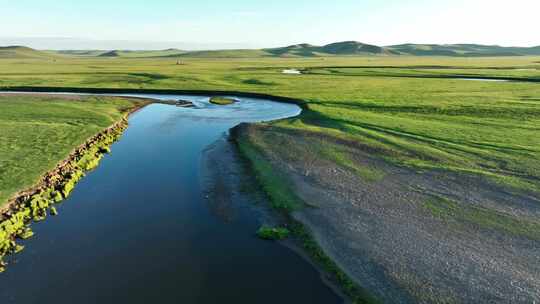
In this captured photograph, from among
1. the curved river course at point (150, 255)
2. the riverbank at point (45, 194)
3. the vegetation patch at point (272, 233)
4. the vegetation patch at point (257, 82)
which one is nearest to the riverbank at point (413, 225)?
the vegetation patch at point (272, 233)

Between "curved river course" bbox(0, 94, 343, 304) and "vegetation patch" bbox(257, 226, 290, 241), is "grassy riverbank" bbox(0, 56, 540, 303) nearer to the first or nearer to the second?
"vegetation patch" bbox(257, 226, 290, 241)

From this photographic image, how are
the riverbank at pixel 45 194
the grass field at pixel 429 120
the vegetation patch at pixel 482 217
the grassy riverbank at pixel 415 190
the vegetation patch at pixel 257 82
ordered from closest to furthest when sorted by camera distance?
1. the grassy riverbank at pixel 415 190
2. the vegetation patch at pixel 482 217
3. the riverbank at pixel 45 194
4. the grass field at pixel 429 120
5. the vegetation patch at pixel 257 82

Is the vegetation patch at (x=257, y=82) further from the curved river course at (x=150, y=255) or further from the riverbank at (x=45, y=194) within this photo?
the curved river course at (x=150, y=255)

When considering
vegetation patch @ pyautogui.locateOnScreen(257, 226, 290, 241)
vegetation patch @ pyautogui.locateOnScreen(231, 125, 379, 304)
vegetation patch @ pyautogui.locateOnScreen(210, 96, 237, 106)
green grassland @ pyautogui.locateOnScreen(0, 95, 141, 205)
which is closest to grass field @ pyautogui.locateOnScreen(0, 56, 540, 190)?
vegetation patch @ pyautogui.locateOnScreen(210, 96, 237, 106)

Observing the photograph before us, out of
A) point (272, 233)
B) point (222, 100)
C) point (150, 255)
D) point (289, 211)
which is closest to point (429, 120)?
point (289, 211)

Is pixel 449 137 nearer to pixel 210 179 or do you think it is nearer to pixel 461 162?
pixel 461 162

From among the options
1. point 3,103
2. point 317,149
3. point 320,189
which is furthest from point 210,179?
point 3,103
